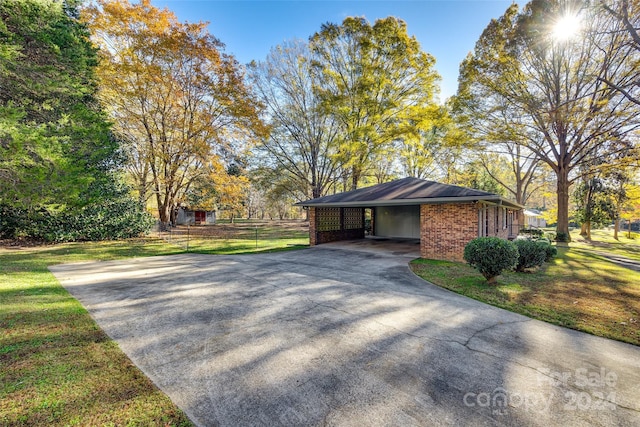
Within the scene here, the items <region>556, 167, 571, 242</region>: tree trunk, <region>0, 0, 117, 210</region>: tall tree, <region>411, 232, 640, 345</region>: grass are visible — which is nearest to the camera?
<region>411, 232, 640, 345</region>: grass

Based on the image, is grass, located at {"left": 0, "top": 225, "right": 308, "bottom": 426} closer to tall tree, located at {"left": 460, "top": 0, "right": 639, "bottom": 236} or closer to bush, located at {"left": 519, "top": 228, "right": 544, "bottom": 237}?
tall tree, located at {"left": 460, "top": 0, "right": 639, "bottom": 236}

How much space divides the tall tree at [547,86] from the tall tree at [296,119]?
9.57 metres

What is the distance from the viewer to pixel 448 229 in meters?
9.62

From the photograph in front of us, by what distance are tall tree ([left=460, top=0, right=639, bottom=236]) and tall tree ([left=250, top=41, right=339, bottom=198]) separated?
9565 millimetres

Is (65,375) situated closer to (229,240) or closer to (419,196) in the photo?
(419,196)

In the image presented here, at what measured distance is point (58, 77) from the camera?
903 centimetres

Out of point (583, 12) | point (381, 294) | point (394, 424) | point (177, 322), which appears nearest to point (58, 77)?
point (177, 322)

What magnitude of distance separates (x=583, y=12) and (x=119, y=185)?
2170 centimetres

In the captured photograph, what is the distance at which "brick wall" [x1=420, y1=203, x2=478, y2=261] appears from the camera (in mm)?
9141

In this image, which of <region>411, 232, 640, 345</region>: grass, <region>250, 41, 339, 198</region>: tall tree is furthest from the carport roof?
<region>250, 41, 339, 198</region>: tall tree

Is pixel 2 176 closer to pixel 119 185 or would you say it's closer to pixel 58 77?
pixel 58 77

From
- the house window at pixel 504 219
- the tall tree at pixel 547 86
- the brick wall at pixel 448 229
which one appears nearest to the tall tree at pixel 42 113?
the brick wall at pixel 448 229

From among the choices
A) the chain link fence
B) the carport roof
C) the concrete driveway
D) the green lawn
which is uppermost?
the carport roof

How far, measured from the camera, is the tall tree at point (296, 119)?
19.9 meters
